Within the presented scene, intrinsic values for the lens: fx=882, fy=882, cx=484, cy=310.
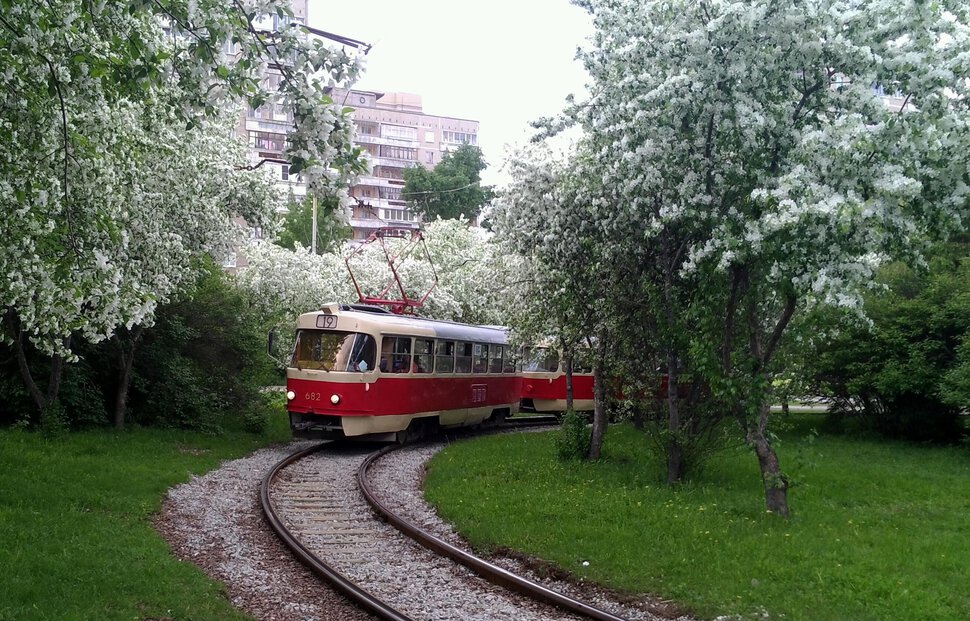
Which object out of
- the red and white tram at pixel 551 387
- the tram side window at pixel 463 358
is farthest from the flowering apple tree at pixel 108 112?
the red and white tram at pixel 551 387

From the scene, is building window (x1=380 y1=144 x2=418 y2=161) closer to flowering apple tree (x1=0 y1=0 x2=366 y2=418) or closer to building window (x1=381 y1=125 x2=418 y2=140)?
building window (x1=381 y1=125 x2=418 y2=140)

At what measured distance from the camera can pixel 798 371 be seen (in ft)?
43.8

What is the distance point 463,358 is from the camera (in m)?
22.0

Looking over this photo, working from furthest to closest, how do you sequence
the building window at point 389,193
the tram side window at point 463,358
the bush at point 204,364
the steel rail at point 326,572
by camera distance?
the building window at point 389,193, the tram side window at point 463,358, the bush at point 204,364, the steel rail at point 326,572

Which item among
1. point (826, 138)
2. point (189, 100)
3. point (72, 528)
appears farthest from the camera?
point (72, 528)

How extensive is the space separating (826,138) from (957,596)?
14.3ft

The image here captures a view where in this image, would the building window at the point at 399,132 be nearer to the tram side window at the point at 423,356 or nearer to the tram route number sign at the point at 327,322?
the tram side window at the point at 423,356

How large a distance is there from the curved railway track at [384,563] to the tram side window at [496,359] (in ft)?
31.3

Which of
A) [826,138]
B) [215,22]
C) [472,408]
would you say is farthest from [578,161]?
[472,408]

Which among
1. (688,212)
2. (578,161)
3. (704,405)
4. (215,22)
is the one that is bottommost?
(704,405)

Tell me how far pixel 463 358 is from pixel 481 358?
1211 mm

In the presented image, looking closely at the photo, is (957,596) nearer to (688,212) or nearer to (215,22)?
(688,212)

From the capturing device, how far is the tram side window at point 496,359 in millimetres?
23781

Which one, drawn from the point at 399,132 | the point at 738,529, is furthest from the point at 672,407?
the point at 399,132
